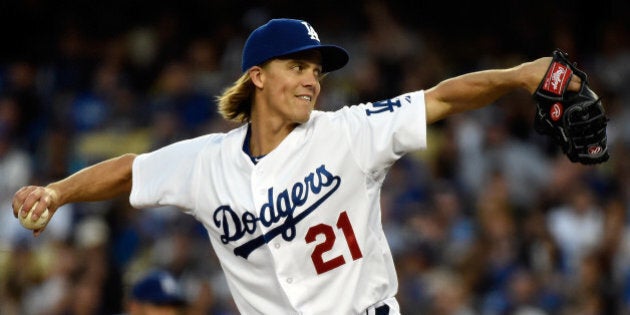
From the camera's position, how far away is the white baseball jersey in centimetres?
442

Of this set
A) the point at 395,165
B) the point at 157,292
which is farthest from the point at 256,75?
the point at 395,165

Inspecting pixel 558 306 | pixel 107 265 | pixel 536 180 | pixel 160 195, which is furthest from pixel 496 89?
pixel 107 265

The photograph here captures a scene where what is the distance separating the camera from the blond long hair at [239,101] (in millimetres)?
4852

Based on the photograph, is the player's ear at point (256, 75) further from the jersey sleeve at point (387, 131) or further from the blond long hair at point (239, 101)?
the jersey sleeve at point (387, 131)

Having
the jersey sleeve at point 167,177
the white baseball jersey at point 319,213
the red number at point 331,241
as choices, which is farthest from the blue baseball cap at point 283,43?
the red number at point 331,241

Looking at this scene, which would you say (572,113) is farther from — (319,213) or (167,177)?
(167,177)

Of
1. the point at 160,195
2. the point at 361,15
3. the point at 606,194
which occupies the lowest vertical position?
the point at 606,194

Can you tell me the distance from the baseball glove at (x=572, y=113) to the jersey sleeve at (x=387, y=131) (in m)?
0.45

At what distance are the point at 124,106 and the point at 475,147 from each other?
141 inches

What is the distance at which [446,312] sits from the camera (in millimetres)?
7801

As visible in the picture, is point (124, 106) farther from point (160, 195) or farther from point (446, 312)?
point (160, 195)

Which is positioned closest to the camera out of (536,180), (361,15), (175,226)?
(536,180)

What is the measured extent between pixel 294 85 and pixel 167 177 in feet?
2.23

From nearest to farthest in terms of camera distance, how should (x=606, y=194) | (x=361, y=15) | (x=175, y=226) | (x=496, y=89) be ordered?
(x=496, y=89), (x=606, y=194), (x=175, y=226), (x=361, y=15)
